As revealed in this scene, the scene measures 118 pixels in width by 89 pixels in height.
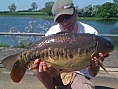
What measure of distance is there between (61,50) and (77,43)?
0.20 metres

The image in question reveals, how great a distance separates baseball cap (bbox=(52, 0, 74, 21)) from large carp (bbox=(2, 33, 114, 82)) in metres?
0.50

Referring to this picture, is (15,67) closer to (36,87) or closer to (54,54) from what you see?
(54,54)

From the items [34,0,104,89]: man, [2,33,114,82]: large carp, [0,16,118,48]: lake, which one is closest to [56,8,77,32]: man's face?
[34,0,104,89]: man

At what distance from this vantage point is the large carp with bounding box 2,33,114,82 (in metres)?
3.81

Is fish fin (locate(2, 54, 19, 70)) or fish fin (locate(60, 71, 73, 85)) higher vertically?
fish fin (locate(2, 54, 19, 70))

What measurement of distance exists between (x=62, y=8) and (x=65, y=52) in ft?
2.61

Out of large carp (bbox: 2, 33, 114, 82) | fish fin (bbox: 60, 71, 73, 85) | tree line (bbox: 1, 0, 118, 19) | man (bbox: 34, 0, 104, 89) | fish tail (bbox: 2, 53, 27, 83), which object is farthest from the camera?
tree line (bbox: 1, 0, 118, 19)

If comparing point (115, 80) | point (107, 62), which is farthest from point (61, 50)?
point (107, 62)

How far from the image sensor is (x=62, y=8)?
4.39 meters

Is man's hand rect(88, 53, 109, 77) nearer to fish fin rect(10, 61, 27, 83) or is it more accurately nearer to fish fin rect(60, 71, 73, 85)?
fish fin rect(60, 71, 73, 85)

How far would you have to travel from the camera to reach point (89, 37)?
389cm

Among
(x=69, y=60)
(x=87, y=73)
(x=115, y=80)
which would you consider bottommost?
(x=115, y=80)

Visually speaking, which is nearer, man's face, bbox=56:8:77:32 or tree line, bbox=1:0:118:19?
man's face, bbox=56:8:77:32

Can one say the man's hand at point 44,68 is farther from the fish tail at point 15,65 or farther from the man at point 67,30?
the fish tail at point 15,65
